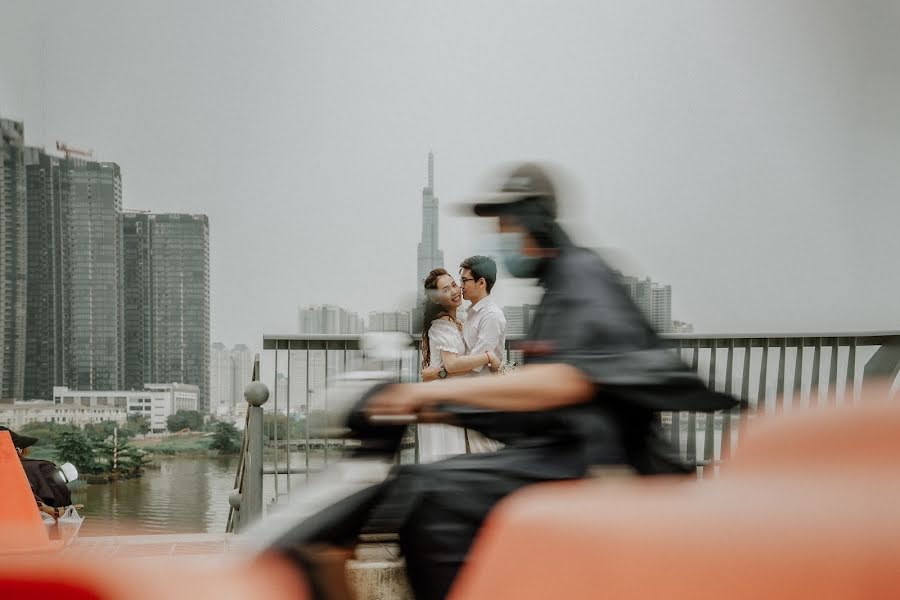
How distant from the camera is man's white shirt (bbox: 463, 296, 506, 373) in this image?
333 cm

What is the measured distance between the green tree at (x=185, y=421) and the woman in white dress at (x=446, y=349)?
1.69 meters

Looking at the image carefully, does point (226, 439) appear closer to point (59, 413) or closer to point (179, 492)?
point (179, 492)

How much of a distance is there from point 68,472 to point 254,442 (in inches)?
43.5

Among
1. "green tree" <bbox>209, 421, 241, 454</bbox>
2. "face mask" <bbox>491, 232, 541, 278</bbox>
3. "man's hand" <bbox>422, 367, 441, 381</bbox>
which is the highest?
"face mask" <bbox>491, 232, 541, 278</bbox>

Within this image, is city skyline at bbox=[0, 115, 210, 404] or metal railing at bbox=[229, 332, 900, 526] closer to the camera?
metal railing at bbox=[229, 332, 900, 526]

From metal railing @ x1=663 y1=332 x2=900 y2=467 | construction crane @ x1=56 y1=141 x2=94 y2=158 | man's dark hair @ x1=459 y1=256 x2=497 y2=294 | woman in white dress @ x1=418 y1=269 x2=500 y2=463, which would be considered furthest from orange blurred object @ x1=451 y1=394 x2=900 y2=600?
construction crane @ x1=56 y1=141 x2=94 y2=158

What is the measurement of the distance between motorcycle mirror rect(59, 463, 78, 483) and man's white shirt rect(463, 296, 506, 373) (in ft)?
7.08

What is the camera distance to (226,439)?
423cm

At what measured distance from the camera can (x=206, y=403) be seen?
4.33m

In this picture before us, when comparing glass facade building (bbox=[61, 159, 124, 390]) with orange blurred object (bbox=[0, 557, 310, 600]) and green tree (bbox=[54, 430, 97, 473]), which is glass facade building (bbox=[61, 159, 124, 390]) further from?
orange blurred object (bbox=[0, 557, 310, 600])

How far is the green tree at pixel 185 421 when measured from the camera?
14.2 ft

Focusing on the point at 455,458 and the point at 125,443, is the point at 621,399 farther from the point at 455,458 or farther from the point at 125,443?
the point at 125,443

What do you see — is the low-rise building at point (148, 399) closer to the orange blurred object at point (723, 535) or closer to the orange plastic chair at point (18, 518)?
the orange plastic chair at point (18, 518)

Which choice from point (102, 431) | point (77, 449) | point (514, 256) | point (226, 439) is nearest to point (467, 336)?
point (226, 439)
